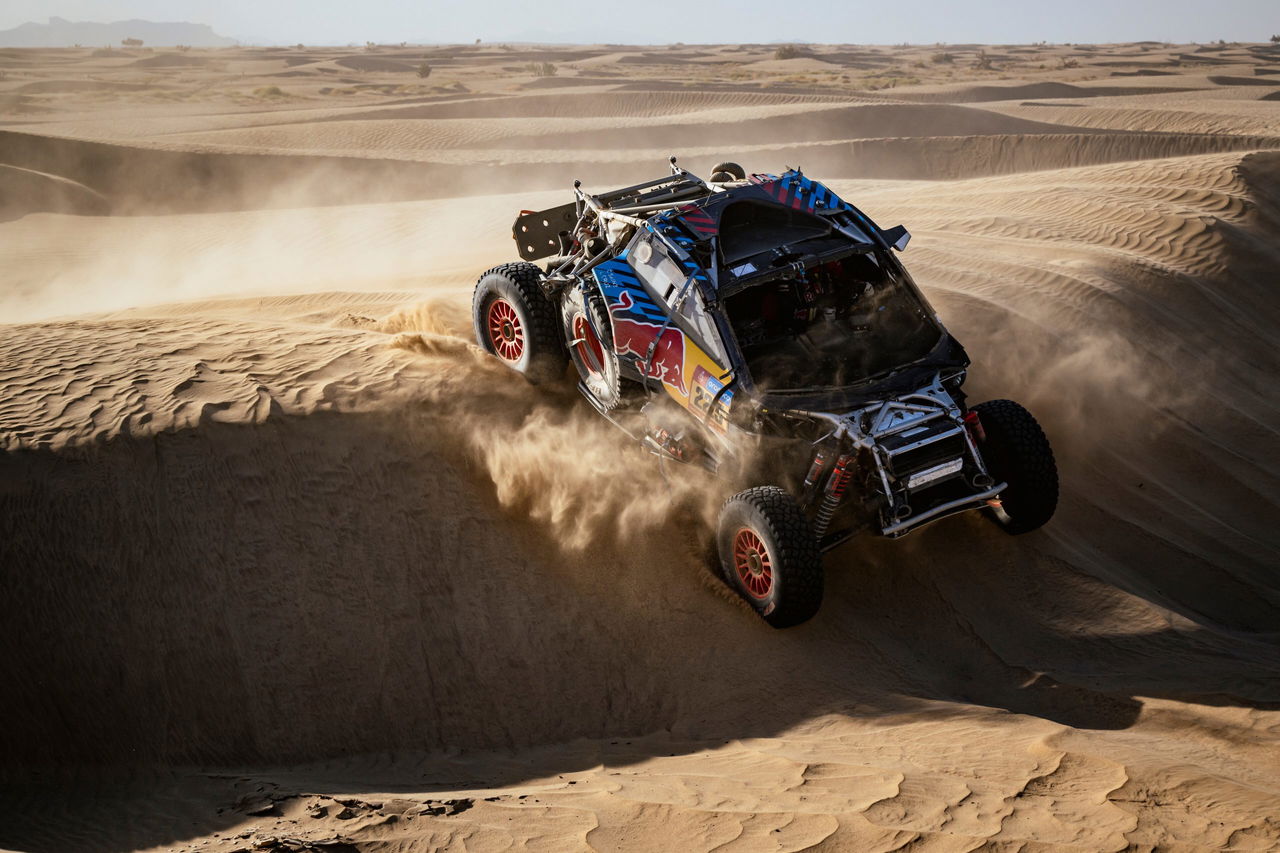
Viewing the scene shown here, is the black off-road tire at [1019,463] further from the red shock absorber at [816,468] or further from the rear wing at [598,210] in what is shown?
the rear wing at [598,210]

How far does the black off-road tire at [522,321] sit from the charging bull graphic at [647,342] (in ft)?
2.57

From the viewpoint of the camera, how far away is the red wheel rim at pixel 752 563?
5.97 meters

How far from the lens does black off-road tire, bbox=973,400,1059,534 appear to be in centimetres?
650

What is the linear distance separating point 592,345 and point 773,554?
2.36 metres

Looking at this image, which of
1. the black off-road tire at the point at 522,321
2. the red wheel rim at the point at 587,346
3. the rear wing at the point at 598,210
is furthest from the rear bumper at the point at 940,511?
the black off-road tire at the point at 522,321

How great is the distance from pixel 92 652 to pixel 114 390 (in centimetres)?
214

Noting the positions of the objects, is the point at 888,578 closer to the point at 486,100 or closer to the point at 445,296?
the point at 445,296

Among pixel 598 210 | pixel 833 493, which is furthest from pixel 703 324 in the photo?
pixel 598 210

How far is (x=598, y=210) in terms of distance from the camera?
7527 mm

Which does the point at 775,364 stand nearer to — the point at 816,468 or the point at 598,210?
the point at 816,468

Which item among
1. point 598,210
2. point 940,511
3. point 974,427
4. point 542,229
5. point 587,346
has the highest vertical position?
point 598,210

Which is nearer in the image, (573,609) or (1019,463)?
(573,609)

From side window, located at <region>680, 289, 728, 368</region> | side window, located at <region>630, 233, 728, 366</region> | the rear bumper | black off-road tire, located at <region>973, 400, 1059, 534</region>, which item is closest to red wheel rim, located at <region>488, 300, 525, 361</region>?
side window, located at <region>630, 233, 728, 366</region>

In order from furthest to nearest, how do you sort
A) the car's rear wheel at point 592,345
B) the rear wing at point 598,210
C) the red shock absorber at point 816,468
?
the rear wing at point 598,210
the car's rear wheel at point 592,345
the red shock absorber at point 816,468
